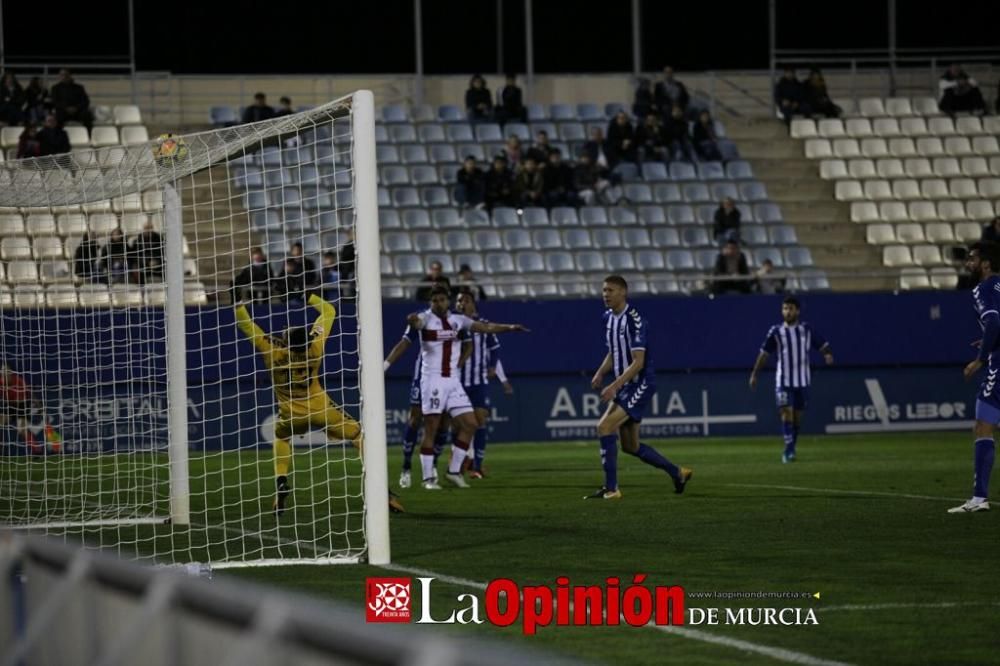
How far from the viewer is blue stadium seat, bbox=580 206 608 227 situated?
28.8m

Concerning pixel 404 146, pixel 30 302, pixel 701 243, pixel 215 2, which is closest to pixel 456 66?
pixel 215 2

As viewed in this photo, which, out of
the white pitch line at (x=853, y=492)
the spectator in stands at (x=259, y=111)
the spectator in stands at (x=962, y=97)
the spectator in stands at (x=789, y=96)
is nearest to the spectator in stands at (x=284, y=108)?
the spectator in stands at (x=259, y=111)

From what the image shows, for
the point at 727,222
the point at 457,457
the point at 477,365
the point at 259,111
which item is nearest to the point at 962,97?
the point at 727,222

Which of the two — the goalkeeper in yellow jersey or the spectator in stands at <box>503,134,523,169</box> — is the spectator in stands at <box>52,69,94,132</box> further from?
the goalkeeper in yellow jersey

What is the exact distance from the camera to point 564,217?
2878cm

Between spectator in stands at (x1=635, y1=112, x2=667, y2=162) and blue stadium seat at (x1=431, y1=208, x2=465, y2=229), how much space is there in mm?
4063

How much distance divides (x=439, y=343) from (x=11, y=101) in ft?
46.3

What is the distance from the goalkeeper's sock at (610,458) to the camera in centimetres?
1433

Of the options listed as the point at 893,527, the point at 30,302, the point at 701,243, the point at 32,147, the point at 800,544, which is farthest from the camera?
the point at 701,243

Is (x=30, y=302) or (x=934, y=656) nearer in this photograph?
(x=934, y=656)

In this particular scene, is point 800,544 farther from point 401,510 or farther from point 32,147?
point 32,147

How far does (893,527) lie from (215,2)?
2815cm

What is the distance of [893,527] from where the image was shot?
11516 millimetres

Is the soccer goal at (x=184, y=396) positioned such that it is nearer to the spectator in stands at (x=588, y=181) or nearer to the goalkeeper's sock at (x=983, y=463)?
the goalkeeper's sock at (x=983, y=463)
